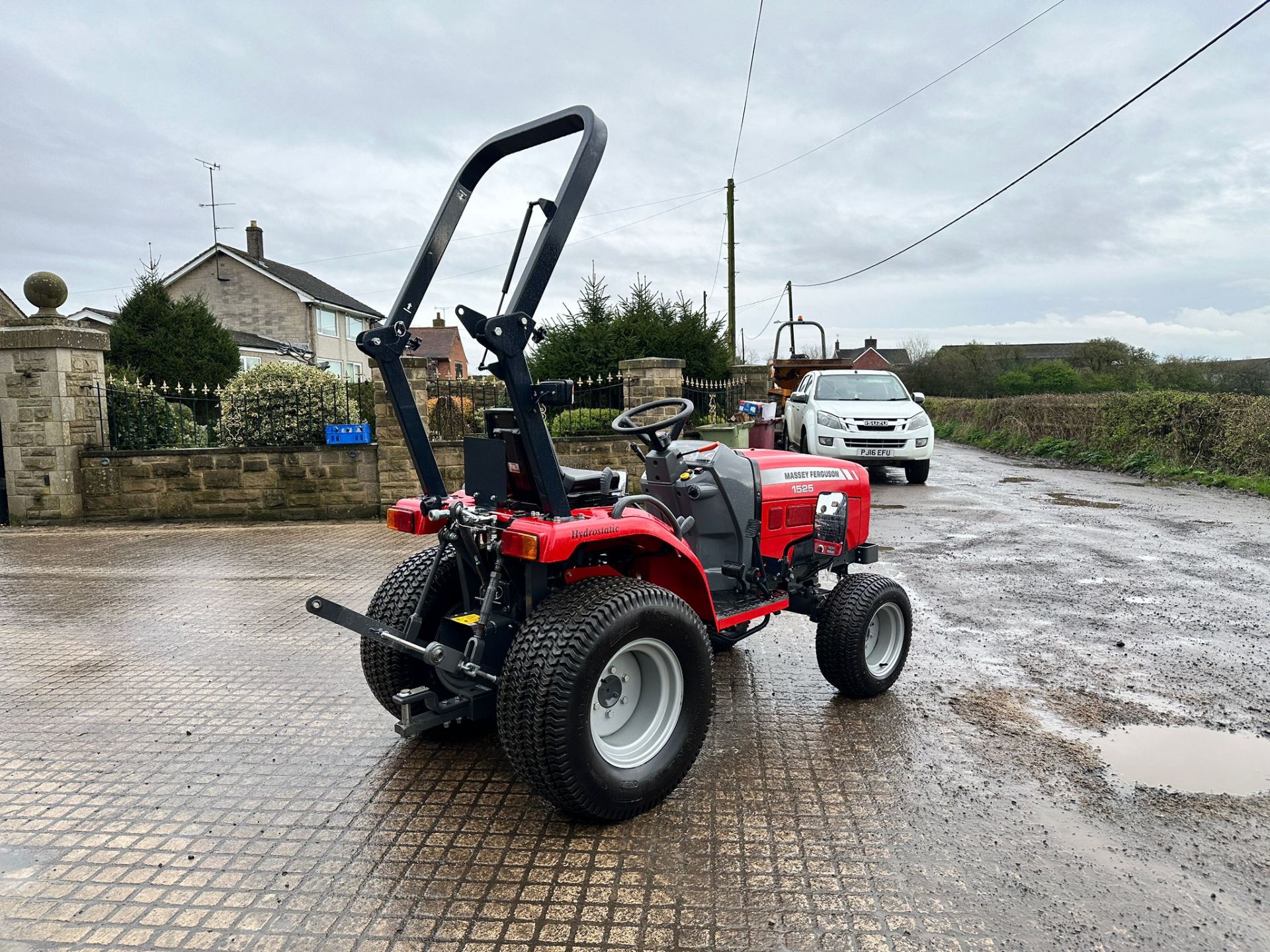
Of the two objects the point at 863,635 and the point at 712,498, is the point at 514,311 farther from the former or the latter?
the point at 863,635

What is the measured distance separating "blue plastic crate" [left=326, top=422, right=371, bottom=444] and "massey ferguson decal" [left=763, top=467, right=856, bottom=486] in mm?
7793

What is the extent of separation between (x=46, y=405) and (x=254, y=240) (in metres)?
30.7

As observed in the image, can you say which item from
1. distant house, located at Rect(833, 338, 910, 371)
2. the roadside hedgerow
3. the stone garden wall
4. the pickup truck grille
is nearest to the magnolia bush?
the stone garden wall

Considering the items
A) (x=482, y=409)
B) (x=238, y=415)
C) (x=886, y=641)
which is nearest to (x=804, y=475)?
(x=886, y=641)

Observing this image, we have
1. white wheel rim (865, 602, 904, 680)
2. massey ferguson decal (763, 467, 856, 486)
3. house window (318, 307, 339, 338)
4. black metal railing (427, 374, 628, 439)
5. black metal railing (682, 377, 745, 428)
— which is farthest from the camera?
house window (318, 307, 339, 338)

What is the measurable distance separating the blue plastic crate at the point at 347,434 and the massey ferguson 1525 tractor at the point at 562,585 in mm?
7584

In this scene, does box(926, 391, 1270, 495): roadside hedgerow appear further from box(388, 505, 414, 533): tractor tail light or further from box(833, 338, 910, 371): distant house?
box(833, 338, 910, 371): distant house

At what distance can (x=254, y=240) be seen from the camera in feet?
125

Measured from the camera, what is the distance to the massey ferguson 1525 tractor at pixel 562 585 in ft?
9.68

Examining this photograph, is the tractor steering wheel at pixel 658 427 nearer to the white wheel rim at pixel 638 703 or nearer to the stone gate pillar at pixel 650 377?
the white wheel rim at pixel 638 703

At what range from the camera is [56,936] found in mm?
2525

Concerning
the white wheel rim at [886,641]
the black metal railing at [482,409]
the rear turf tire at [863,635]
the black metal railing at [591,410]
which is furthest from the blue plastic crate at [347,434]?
the white wheel rim at [886,641]

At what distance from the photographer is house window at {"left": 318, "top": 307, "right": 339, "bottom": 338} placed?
37406mm

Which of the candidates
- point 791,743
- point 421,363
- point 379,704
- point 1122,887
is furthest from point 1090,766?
point 421,363
